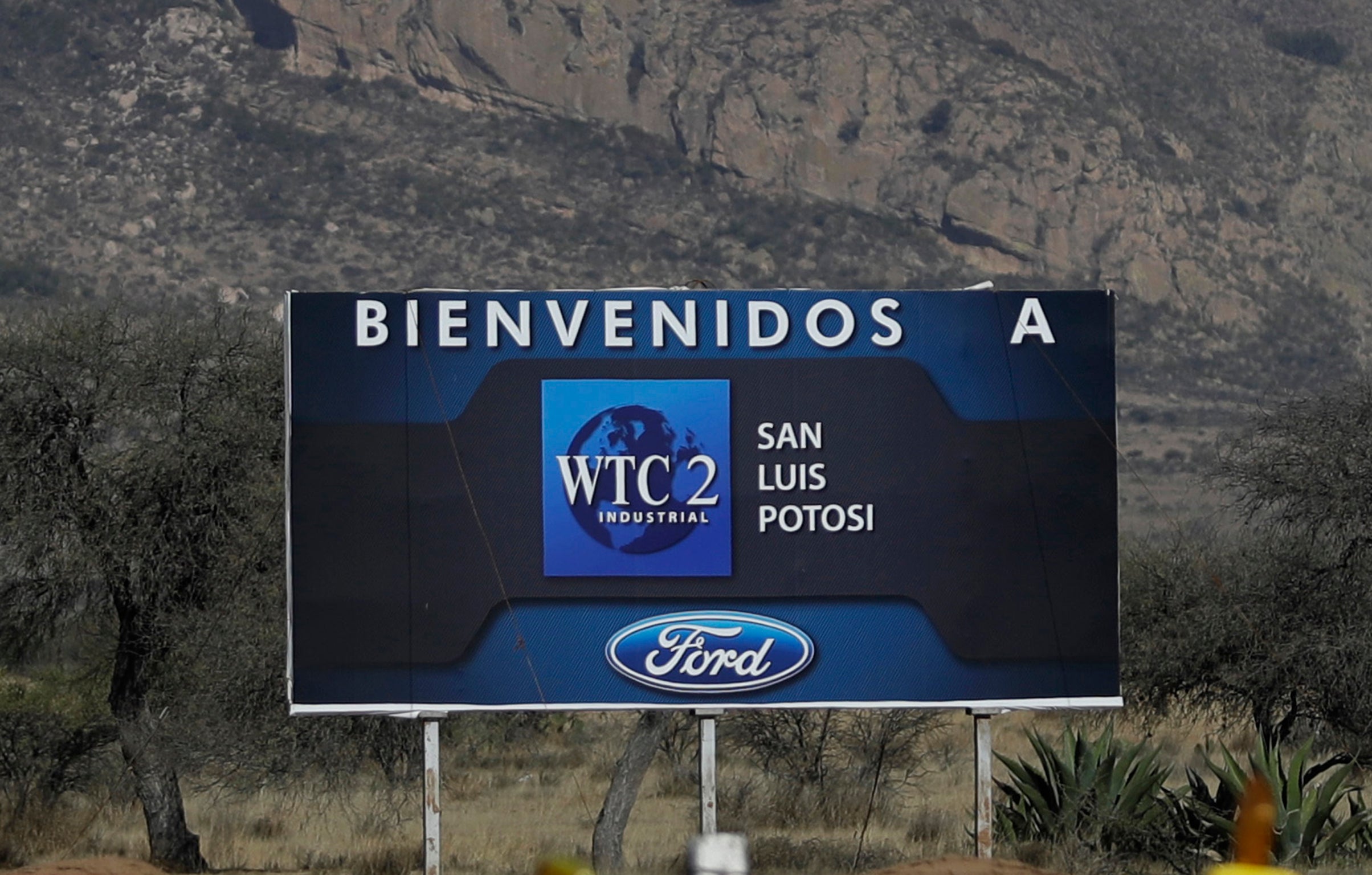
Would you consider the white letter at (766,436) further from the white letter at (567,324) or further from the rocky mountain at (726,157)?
the rocky mountain at (726,157)

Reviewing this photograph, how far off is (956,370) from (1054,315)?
0.76 m

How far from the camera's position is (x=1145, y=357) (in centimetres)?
7075

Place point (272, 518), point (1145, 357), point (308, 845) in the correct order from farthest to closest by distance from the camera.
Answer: point (1145, 357) → point (308, 845) → point (272, 518)

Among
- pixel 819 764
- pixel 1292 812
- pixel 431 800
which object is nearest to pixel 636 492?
pixel 431 800

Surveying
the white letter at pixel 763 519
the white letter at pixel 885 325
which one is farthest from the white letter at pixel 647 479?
the white letter at pixel 885 325

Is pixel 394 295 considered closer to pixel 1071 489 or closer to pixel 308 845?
pixel 1071 489

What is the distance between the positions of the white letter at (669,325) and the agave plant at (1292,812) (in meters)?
4.97

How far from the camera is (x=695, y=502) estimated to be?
12352mm

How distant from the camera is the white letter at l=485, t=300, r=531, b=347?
40.9ft

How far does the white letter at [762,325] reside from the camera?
12.5 meters

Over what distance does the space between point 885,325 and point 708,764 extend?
10.5 ft

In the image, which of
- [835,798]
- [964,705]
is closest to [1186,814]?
[964,705]

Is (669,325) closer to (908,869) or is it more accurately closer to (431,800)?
(431,800)

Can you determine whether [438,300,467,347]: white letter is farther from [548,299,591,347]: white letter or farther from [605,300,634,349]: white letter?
[605,300,634,349]: white letter
